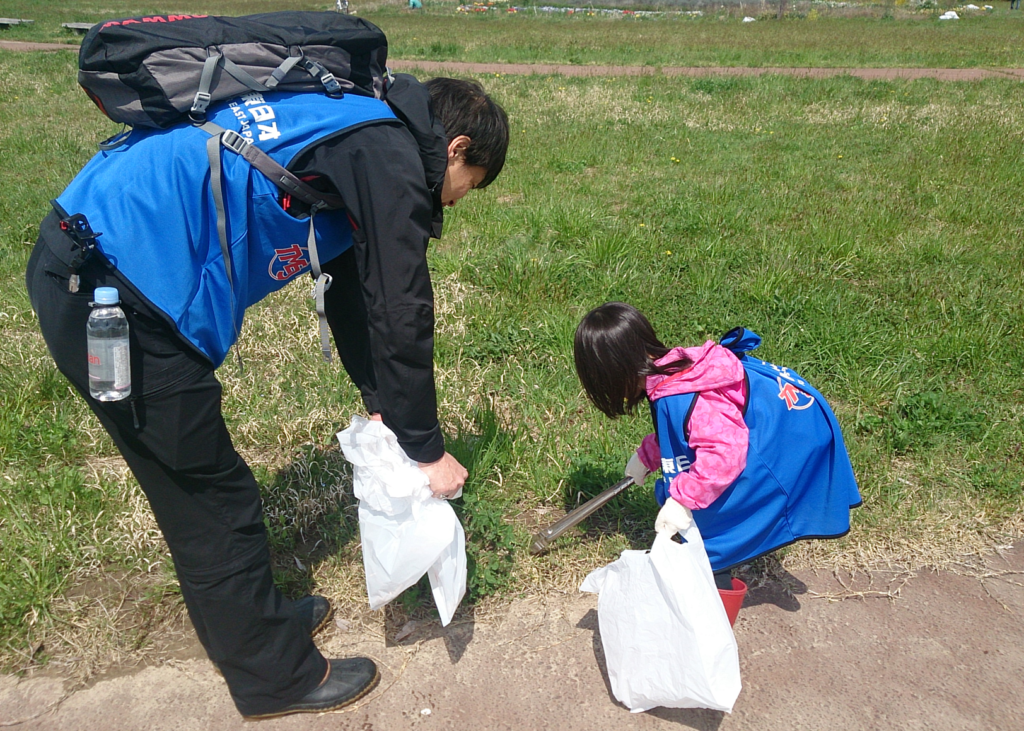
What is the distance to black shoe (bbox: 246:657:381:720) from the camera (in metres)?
2.27

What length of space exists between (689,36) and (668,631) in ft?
74.8

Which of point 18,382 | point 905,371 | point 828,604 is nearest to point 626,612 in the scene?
point 828,604

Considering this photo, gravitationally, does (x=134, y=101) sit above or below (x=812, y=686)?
above

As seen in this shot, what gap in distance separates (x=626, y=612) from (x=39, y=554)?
2004mm

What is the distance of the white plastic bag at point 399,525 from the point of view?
2193 mm

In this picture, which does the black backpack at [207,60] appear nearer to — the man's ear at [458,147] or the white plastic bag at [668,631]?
the man's ear at [458,147]

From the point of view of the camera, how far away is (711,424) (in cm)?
212

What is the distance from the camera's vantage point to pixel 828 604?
106 inches

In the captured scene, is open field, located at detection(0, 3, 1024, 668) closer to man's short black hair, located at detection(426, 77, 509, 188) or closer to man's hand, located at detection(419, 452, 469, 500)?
man's hand, located at detection(419, 452, 469, 500)

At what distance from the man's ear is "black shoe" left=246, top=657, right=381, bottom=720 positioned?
4.97ft

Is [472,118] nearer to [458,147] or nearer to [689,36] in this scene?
[458,147]

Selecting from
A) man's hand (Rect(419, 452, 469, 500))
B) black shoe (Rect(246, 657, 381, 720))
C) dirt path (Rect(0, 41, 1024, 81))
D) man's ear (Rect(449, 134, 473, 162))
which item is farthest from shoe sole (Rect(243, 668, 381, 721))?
dirt path (Rect(0, 41, 1024, 81))

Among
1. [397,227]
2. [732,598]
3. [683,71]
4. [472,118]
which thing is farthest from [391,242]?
[683,71]

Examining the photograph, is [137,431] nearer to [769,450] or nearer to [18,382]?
[769,450]
